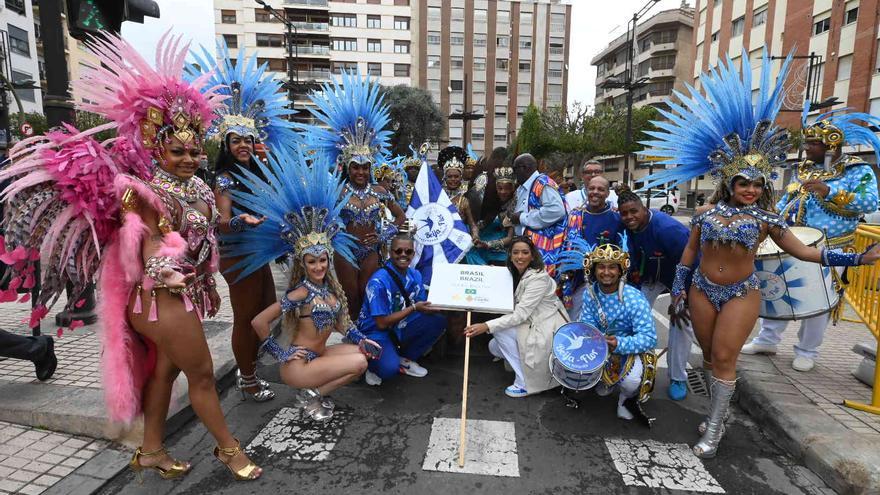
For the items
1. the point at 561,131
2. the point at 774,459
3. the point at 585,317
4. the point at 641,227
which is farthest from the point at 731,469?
the point at 561,131

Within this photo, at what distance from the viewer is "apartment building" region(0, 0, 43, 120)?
3136cm

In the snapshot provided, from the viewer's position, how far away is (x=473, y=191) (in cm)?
609

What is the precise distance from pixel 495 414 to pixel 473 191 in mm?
3244

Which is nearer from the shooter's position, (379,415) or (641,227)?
(379,415)

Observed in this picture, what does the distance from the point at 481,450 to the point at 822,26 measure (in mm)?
34451

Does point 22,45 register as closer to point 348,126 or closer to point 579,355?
point 348,126

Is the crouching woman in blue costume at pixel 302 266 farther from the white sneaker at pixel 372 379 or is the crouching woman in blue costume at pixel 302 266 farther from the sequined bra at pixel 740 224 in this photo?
the sequined bra at pixel 740 224

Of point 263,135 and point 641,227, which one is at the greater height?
point 263,135

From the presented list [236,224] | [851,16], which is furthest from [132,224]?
[851,16]

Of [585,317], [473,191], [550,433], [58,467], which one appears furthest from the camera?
[473,191]

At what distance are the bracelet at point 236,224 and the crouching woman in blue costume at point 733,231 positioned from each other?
3180mm

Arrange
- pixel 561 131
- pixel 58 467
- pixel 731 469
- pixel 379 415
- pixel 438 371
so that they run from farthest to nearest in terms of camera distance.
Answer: pixel 561 131
pixel 438 371
pixel 379 415
pixel 731 469
pixel 58 467

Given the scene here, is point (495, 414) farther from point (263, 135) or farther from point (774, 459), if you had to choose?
point (263, 135)

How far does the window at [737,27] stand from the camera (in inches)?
1261
